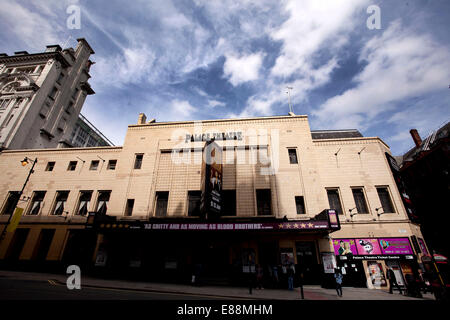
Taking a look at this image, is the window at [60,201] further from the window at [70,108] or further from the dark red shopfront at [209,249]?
the window at [70,108]

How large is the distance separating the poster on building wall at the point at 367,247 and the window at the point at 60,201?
30.8 m

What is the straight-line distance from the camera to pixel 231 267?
17734mm

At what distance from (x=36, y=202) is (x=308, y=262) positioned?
3025cm

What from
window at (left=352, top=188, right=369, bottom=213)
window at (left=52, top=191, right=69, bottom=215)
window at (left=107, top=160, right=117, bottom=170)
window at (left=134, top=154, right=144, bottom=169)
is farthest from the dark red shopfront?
window at (left=107, top=160, right=117, bottom=170)

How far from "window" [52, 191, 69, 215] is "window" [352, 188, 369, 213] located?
103ft

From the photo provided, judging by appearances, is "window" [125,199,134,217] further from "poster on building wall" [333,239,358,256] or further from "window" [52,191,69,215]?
"poster on building wall" [333,239,358,256]

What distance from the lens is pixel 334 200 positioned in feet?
67.5

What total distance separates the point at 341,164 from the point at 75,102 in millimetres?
45708

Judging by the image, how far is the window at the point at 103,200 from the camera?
2262 centimetres

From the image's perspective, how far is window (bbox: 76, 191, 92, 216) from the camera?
2288 cm

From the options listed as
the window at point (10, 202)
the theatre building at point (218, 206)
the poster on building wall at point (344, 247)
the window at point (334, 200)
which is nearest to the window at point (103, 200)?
the theatre building at point (218, 206)
